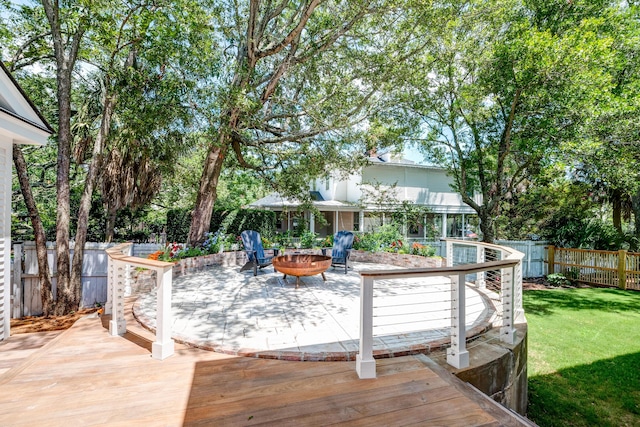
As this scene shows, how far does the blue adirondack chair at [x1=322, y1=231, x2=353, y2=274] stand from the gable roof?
256 inches

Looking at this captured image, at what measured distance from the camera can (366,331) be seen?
2.89 m

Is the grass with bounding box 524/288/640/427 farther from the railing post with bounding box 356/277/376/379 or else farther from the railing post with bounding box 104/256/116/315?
the railing post with bounding box 104/256/116/315

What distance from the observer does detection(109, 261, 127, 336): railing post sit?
3932 millimetres

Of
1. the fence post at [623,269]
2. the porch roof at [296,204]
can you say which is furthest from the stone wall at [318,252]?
the fence post at [623,269]

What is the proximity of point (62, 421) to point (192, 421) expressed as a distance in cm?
101

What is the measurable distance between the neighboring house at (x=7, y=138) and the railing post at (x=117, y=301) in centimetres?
204

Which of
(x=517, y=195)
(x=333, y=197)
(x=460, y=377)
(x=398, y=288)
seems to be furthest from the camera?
(x=333, y=197)

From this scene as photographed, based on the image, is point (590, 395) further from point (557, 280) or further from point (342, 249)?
point (557, 280)

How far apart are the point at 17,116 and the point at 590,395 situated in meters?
9.64

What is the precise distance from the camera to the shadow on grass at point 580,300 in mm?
8508

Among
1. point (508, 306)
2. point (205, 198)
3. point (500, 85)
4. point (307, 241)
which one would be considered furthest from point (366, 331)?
point (500, 85)

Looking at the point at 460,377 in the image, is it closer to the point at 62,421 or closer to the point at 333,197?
the point at 62,421

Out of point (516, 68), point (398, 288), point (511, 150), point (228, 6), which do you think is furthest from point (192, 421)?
point (511, 150)

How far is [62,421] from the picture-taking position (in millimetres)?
2297
